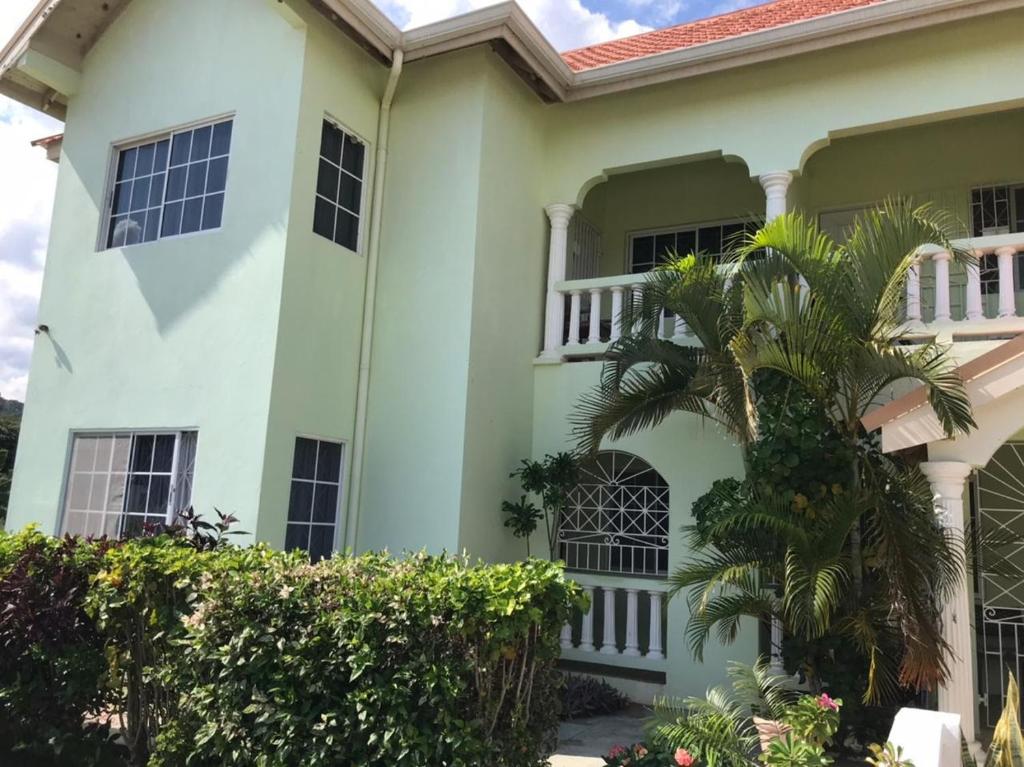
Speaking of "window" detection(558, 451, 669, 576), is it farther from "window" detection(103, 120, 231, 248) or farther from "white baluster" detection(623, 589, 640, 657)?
"window" detection(103, 120, 231, 248)

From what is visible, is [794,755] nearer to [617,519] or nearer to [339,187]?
[617,519]

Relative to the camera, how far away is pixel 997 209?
10250mm

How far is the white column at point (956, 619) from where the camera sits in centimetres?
579

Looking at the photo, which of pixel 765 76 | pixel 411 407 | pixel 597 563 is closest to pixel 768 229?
pixel 765 76

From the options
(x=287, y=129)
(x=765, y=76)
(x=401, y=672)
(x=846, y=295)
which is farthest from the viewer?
(x=765, y=76)

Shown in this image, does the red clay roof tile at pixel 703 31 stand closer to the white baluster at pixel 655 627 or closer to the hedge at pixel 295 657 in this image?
the white baluster at pixel 655 627

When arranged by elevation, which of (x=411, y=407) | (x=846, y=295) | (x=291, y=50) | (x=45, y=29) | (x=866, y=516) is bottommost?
(x=866, y=516)

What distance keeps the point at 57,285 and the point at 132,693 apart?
19.2ft

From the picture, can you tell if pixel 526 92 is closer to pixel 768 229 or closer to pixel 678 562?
pixel 768 229

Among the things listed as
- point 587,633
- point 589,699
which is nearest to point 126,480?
point 587,633

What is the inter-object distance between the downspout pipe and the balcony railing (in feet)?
6.88

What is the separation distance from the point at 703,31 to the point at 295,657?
937 cm

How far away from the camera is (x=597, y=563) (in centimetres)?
968

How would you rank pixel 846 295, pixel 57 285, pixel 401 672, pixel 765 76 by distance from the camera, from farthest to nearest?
pixel 57 285 → pixel 765 76 → pixel 846 295 → pixel 401 672
